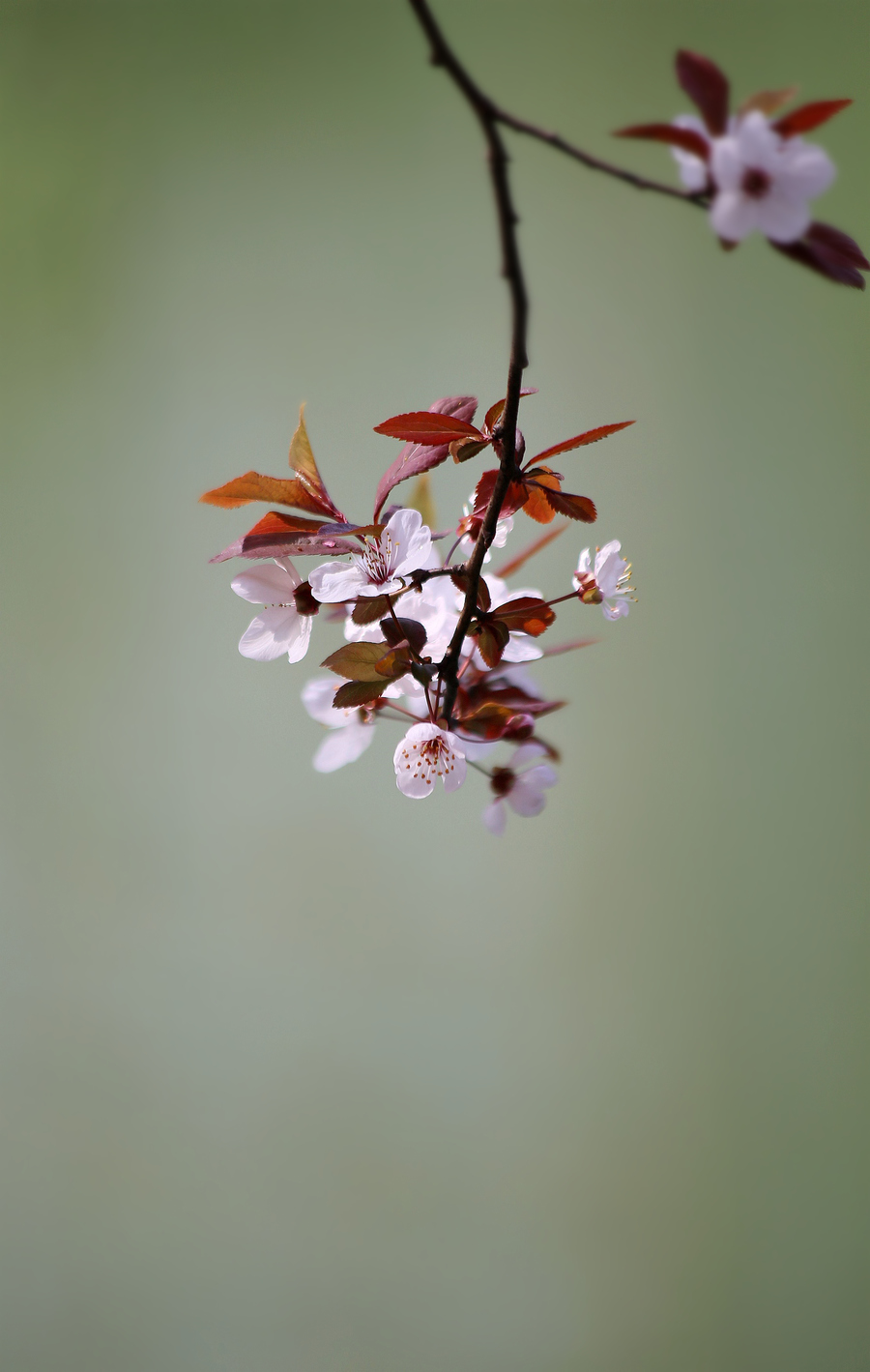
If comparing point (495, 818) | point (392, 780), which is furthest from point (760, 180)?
point (392, 780)

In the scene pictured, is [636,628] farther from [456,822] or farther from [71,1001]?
[71,1001]

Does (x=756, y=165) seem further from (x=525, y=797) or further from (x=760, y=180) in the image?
(x=525, y=797)

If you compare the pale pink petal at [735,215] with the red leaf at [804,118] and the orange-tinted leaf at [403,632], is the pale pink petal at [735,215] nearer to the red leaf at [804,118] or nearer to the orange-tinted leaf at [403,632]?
the red leaf at [804,118]

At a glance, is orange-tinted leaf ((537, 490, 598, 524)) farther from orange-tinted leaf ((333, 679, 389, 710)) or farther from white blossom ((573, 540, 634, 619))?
orange-tinted leaf ((333, 679, 389, 710))

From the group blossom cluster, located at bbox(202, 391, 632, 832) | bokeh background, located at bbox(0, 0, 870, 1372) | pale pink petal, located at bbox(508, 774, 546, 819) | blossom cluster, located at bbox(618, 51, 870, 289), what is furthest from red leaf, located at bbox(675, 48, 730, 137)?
bokeh background, located at bbox(0, 0, 870, 1372)

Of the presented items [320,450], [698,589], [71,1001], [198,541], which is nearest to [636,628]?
[698,589]

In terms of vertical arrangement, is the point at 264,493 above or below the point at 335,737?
above

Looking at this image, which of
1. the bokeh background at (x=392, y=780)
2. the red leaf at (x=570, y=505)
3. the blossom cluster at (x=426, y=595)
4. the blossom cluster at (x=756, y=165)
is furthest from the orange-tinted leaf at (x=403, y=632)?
the bokeh background at (x=392, y=780)
